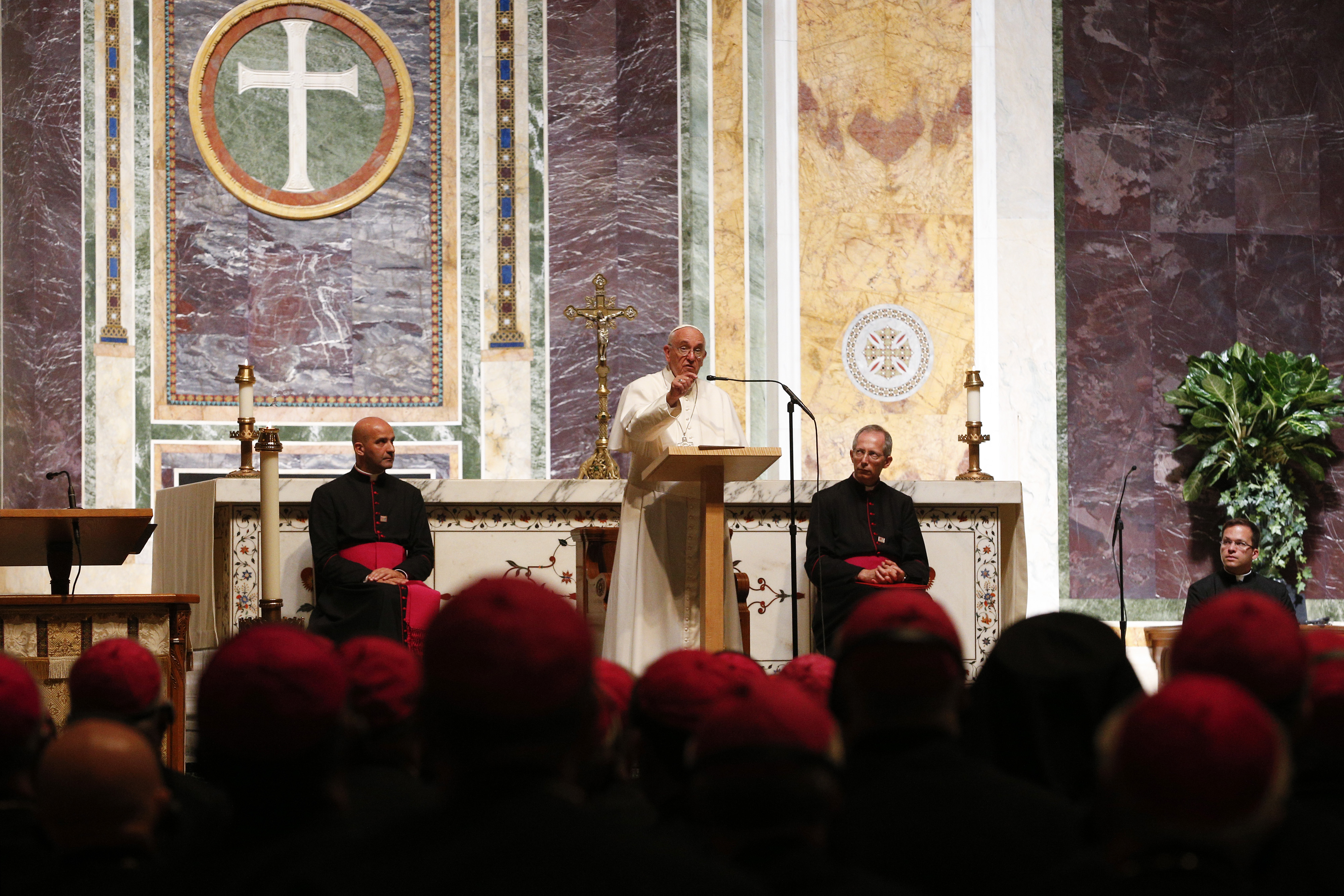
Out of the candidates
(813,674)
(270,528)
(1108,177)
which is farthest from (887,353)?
(813,674)

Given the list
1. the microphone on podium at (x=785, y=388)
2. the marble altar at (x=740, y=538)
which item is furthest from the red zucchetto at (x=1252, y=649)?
the marble altar at (x=740, y=538)

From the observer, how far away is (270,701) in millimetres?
1703

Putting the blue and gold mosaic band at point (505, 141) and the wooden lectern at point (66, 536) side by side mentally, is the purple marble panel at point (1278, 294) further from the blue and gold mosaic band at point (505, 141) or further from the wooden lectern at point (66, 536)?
the wooden lectern at point (66, 536)

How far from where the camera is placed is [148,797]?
5.76 feet

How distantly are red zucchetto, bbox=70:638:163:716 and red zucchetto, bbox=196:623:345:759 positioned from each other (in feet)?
2.38

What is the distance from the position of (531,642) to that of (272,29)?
10546mm

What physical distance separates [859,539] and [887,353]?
3.23 meters

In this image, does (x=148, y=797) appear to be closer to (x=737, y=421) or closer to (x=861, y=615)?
(x=861, y=615)

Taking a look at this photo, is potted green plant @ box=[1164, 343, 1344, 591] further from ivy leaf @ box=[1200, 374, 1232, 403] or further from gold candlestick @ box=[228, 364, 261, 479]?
gold candlestick @ box=[228, 364, 261, 479]

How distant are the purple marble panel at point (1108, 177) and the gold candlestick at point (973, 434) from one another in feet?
10.2

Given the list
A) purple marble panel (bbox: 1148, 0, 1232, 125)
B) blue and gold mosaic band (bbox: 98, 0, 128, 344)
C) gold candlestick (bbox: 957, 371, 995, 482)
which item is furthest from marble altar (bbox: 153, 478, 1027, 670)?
purple marble panel (bbox: 1148, 0, 1232, 125)

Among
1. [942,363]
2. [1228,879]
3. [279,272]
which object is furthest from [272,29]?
[1228,879]

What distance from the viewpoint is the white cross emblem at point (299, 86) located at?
36.2ft

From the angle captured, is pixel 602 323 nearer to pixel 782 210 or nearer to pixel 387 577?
pixel 782 210
